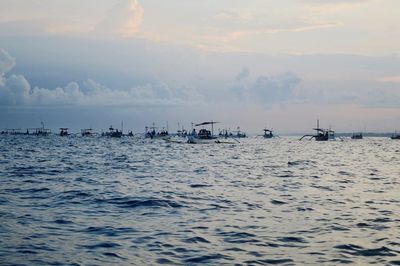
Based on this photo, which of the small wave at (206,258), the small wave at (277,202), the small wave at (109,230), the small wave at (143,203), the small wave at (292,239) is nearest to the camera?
the small wave at (206,258)

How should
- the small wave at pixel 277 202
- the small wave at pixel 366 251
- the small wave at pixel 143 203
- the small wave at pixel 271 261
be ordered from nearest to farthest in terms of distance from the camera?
the small wave at pixel 271 261 → the small wave at pixel 366 251 → the small wave at pixel 143 203 → the small wave at pixel 277 202

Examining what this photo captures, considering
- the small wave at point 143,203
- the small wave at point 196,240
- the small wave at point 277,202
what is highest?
the small wave at point 196,240

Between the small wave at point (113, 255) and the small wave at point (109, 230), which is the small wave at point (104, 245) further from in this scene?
the small wave at point (109, 230)

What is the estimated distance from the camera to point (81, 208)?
715 inches

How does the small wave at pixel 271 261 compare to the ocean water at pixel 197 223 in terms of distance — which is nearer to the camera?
the small wave at pixel 271 261

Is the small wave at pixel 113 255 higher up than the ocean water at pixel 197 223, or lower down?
higher up

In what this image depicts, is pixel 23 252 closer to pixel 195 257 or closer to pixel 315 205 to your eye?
pixel 195 257

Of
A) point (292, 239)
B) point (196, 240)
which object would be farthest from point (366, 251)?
point (196, 240)

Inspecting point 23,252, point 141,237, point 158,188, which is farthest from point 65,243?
point 158,188

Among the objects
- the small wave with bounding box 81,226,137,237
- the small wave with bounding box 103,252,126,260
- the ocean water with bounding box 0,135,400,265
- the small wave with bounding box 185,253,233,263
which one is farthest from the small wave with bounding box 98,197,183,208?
the small wave with bounding box 185,253,233,263

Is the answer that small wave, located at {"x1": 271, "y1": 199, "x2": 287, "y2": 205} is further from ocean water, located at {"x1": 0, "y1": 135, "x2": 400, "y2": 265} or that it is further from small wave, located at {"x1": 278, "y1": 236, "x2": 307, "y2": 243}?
small wave, located at {"x1": 278, "y1": 236, "x2": 307, "y2": 243}

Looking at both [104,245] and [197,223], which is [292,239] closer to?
[197,223]

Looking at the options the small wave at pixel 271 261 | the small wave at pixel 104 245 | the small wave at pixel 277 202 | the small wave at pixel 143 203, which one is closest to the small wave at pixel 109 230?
the small wave at pixel 104 245

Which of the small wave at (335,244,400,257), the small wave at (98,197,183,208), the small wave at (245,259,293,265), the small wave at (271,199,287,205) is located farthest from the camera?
the small wave at (271,199,287,205)
